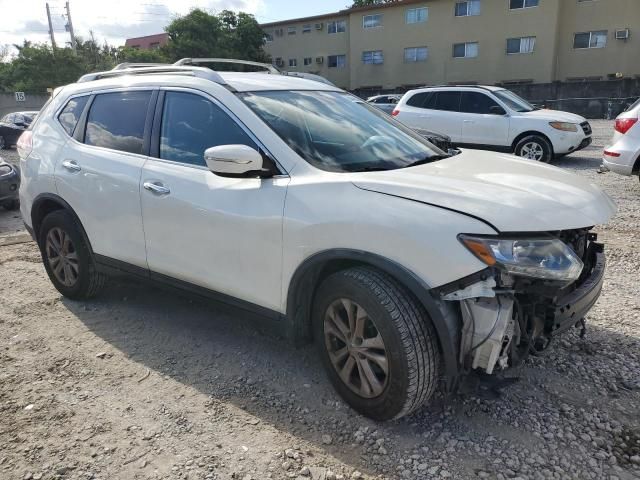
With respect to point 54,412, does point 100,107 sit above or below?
above

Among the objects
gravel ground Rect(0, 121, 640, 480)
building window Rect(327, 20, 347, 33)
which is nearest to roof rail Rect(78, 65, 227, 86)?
gravel ground Rect(0, 121, 640, 480)

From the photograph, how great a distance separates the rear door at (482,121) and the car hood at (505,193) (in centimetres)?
867

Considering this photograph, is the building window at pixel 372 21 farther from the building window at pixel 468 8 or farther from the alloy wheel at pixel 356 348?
the alloy wheel at pixel 356 348

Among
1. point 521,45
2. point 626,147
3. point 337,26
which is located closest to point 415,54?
point 521,45

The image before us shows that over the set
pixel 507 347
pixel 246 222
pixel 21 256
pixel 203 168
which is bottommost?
pixel 21 256

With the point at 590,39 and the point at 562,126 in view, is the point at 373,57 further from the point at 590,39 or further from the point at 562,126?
the point at 562,126

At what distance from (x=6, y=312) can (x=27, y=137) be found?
1579 millimetres

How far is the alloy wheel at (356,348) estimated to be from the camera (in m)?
2.59

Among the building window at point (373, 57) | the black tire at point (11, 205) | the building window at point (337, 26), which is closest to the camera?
the black tire at point (11, 205)

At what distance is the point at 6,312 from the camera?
4.34m

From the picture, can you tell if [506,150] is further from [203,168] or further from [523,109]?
[203,168]

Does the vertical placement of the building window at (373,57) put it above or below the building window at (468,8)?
below

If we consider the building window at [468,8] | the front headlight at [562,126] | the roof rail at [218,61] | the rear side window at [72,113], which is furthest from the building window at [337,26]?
the rear side window at [72,113]

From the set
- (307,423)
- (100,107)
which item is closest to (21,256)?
(100,107)
